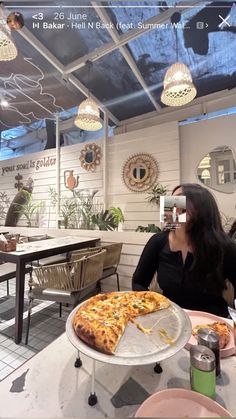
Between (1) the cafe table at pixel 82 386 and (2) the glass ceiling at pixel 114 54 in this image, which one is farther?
(2) the glass ceiling at pixel 114 54

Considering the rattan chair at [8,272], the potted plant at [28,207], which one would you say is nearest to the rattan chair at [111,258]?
the rattan chair at [8,272]

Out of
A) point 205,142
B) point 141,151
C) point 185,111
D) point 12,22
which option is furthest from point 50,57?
point 205,142

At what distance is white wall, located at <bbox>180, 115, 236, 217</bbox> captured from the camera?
3.00 metres

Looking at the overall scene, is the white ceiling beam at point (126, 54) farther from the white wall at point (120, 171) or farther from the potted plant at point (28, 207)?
the potted plant at point (28, 207)

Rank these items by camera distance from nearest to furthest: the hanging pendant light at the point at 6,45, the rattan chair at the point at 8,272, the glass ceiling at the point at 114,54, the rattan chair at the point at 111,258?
1. the glass ceiling at the point at 114,54
2. the hanging pendant light at the point at 6,45
3. the rattan chair at the point at 8,272
4. the rattan chair at the point at 111,258

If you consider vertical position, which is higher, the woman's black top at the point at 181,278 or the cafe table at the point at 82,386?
the woman's black top at the point at 181,278

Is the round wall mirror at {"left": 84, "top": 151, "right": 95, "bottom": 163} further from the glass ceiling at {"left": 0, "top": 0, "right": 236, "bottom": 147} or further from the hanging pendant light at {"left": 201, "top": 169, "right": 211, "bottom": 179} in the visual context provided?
the hanging pendant light at {"left": 201, "top": 169, "right": 211, "bottom": 179}

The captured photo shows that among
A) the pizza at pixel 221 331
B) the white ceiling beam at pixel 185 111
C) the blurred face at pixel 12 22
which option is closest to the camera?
the pizza at pixel 221 331

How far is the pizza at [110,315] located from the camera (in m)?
0.59

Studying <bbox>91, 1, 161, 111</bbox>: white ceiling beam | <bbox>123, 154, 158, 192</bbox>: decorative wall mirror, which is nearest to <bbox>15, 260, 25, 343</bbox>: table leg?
<bbox>91, 1, 161, 111</bbox>: white ceiling beam

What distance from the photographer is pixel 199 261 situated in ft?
3.70

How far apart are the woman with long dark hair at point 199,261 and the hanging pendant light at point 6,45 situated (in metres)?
1.75

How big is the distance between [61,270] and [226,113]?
3062 mm

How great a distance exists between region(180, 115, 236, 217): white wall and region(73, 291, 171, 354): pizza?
2.57 meters
